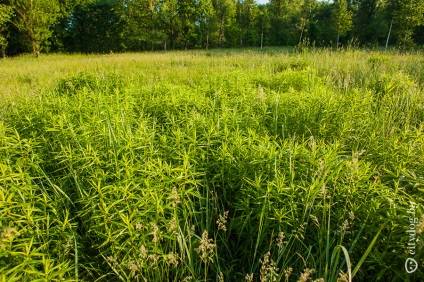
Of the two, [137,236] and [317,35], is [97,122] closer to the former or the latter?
[137,236]

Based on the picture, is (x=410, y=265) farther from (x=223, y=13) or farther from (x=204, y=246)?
(x=223, y=13)

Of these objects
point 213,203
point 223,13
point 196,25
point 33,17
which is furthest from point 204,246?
point 196,25

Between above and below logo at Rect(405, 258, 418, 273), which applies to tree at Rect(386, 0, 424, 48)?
above

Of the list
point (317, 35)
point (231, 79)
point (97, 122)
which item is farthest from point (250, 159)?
point (317, 35)

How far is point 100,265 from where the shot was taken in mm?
1861

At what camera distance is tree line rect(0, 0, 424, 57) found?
107 ft

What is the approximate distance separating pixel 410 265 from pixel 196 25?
4630cm

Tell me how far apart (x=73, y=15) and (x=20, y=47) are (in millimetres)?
12236

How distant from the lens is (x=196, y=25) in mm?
42156

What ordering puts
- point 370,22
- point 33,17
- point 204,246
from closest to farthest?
point 204,246, point 33,17, point 370,22

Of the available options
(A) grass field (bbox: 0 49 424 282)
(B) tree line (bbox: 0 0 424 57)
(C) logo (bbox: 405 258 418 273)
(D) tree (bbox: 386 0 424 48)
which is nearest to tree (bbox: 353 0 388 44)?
(B) tree line (bbox: 0 0 424 57)

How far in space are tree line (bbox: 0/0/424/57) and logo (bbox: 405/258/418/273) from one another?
29589 millimetres

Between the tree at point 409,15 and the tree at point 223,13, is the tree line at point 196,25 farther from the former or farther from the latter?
the tree at point 409,15

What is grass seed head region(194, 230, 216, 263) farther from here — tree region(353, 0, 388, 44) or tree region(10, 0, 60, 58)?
tree region(353, 0, 388, 44)
